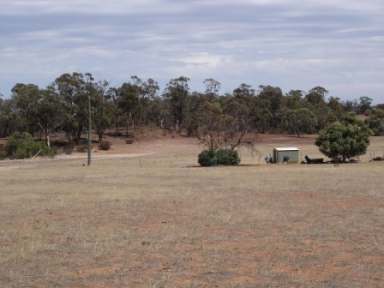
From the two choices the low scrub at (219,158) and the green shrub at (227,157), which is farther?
the green shrub at (227,157)

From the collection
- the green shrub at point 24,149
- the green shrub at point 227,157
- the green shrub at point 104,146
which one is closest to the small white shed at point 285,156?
the green shrub at point 227,157

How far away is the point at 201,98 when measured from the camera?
396 ft

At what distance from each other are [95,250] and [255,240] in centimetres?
373

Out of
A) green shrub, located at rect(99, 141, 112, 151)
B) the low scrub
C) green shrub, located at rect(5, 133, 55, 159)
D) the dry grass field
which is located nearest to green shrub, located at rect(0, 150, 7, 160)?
green shrub, located at rect(5, 133, 55, 159)

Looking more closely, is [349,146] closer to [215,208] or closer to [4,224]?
[215,208]

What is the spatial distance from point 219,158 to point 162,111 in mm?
60735

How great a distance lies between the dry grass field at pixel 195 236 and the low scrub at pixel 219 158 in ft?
74.6

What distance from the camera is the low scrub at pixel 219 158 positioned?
184ft

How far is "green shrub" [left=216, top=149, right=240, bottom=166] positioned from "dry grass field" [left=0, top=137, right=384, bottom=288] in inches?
905

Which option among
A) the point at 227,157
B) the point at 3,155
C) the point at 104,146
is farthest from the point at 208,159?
the point at 104,146

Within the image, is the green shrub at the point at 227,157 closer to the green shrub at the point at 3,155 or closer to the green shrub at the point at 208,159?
the green shrub at the point at 208,159

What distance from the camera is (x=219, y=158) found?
2218 inches

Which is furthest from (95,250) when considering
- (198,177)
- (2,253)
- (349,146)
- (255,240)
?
(349,146)

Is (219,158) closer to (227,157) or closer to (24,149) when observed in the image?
(227,157)
